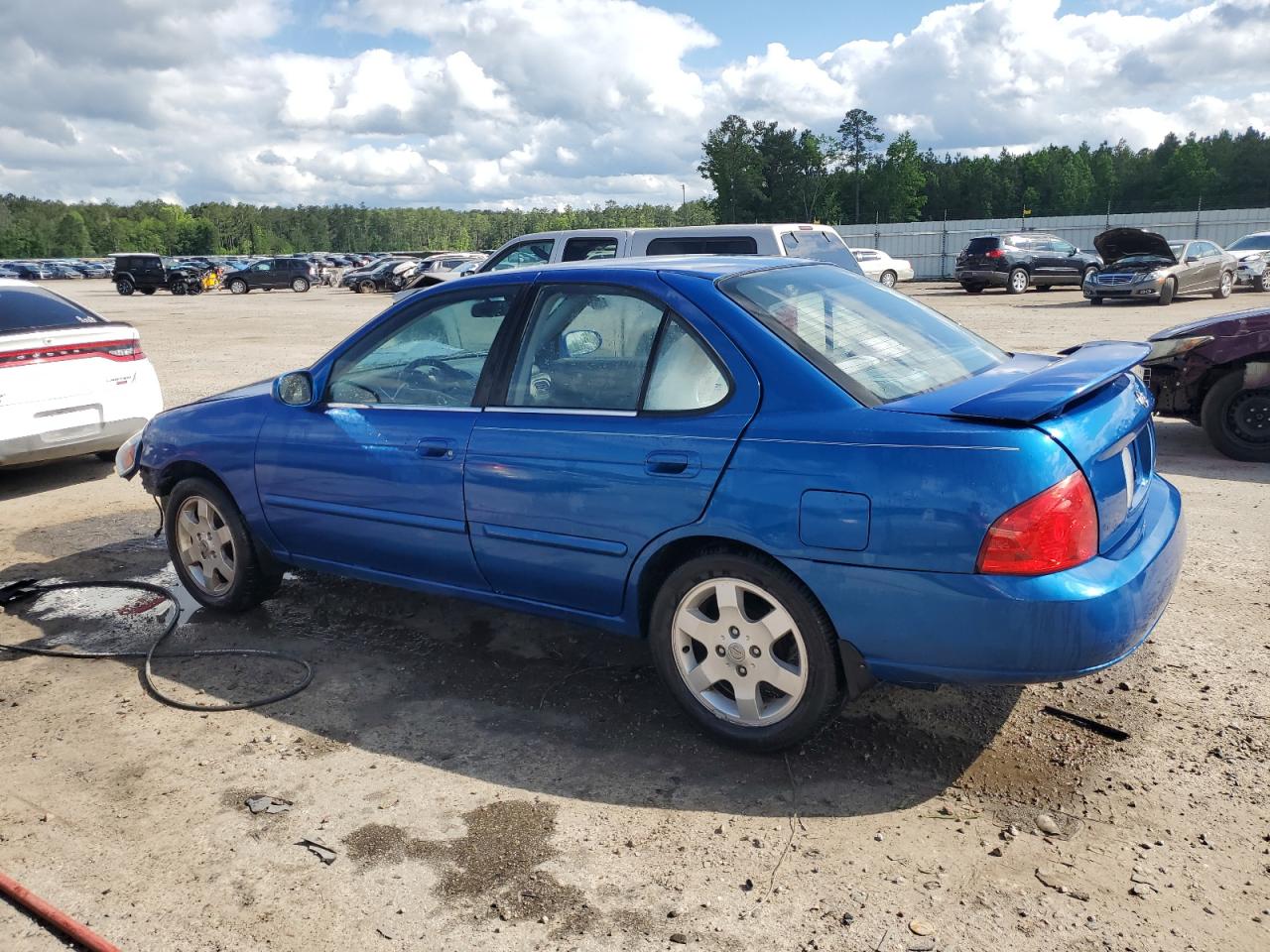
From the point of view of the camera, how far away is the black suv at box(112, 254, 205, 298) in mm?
45656

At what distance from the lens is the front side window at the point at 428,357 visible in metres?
4.09

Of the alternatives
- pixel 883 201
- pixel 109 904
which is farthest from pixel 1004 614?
pixel 883 201

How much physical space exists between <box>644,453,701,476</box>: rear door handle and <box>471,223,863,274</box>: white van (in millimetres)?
7175

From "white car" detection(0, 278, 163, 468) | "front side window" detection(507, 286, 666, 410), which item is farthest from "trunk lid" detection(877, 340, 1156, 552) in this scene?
"white car" detection(0, 278, 163, 468)

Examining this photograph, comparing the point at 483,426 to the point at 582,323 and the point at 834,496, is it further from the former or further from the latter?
the point at 834,496

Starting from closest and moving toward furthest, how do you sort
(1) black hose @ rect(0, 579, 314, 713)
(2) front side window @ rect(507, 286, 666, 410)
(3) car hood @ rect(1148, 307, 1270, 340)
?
(2) front side window @ rect(507, 286, 666, 410) < (1) black hose @ rect(0, 579, 314, 713) < (3) car hood @ rect(1148, 307, 1270, 340)

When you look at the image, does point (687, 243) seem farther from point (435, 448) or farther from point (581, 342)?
point (435, 448)

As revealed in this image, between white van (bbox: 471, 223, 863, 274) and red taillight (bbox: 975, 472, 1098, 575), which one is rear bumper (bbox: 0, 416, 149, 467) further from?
red taillight (bbox: 975, 472, 1098, 575)

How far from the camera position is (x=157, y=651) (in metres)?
4.63

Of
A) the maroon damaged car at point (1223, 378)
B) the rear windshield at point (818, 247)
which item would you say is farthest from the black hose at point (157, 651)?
the rear windshield at point (818, 247)

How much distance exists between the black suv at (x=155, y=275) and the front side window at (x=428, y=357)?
45929 mm

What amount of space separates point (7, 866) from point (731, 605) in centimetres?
231

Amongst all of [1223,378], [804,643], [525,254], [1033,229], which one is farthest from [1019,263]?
[804,643]

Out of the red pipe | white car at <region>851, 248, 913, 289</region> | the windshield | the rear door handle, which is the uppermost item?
the windshield
